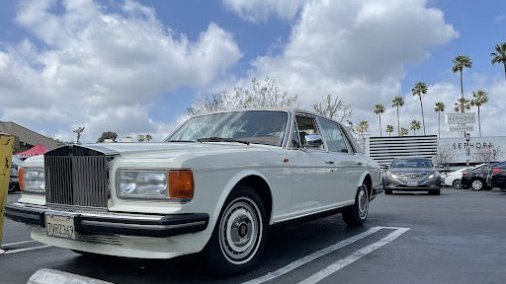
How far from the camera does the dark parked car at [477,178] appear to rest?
23578 mm

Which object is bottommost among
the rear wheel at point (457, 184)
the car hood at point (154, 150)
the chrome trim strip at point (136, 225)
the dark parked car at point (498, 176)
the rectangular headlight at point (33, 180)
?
the rear wheel at point (457, 184)

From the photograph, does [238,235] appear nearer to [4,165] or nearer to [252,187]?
[252,187]

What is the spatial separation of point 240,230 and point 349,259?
1.45 metres

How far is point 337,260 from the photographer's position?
532 cm

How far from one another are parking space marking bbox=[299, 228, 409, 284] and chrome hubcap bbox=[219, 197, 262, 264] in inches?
24.1

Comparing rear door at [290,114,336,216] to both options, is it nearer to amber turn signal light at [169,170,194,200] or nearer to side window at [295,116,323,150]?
side window at [295,116,323,150]

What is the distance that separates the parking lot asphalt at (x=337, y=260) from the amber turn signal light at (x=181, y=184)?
886mm

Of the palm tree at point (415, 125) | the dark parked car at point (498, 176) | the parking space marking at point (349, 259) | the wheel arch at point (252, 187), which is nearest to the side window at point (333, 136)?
the parking space marking at point (349, 259)

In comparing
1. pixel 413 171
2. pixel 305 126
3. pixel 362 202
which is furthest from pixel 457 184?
pixel 305 126

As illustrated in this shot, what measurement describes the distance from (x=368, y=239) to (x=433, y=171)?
12258 millimetres

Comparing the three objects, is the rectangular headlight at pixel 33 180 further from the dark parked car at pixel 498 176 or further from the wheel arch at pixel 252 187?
the dark parked car at pixel 498 176

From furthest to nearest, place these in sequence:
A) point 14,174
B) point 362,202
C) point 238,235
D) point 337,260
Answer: point 14,174, point 362,202, point 337,260, point 238,235

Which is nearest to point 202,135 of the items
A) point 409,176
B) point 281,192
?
point 281,192

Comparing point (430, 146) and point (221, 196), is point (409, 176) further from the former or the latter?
point (430, 146)
